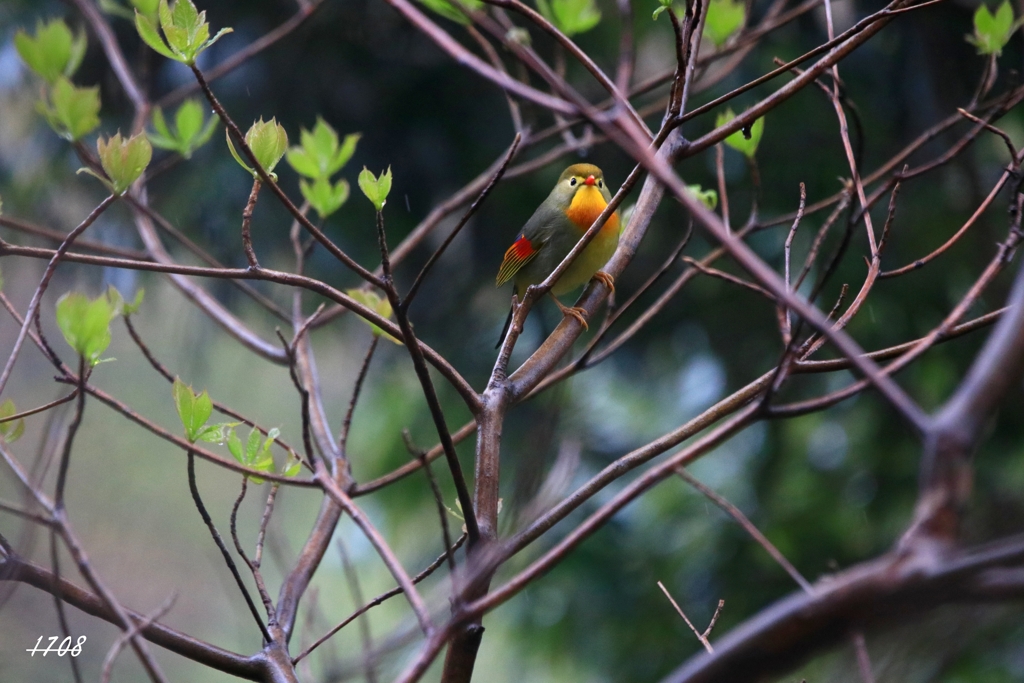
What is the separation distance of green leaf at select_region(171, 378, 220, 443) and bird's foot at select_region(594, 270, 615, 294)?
0.75 metres

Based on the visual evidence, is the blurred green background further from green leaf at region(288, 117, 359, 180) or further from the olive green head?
green leaf at region(288, 117, 359, 180)

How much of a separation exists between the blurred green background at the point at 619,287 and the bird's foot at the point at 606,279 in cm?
169

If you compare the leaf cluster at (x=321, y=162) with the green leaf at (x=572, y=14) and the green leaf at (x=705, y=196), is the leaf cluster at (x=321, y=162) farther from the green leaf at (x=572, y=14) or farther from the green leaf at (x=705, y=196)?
the green leaf at (x=705, y=196)

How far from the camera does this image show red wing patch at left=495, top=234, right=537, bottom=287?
2701 mm

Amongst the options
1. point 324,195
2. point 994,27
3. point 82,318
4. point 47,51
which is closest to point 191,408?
point 82,318

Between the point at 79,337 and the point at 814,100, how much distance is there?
354 centimetres

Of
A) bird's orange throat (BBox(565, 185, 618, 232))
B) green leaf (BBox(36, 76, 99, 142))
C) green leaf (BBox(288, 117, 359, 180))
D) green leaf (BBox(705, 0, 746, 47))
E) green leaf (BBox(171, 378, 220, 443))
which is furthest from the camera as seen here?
bird's orange throat (BBox(565, 185, 618, 232))

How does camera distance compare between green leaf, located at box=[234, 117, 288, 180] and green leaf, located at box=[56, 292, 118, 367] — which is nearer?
green leaf, located at box=[56, 292, 118, 367]

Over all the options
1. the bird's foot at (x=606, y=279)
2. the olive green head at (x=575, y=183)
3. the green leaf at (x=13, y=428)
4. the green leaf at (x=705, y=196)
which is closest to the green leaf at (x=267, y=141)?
the green leaf at (x=13, y=428)

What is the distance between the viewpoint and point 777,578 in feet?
12.0

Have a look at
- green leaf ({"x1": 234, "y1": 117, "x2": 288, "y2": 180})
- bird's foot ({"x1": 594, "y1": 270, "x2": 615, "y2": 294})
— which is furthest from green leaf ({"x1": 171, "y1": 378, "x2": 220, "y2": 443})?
bird's foot ({"x1": 594, "y1": 270, "x2": 615, "y2": 294})

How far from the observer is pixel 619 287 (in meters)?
3.88

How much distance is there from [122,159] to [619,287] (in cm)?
299

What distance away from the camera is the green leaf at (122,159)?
3.46 feet
